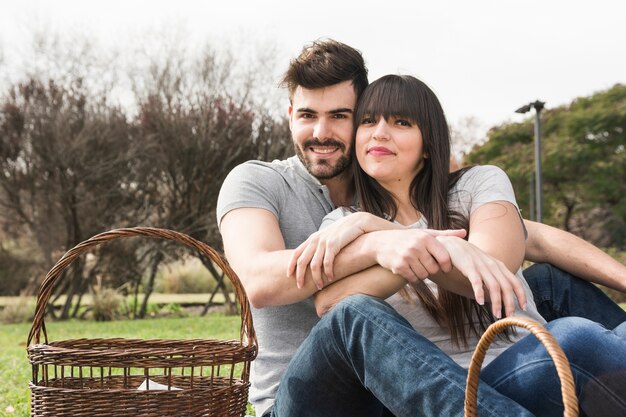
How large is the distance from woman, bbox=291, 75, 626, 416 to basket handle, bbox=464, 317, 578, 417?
13.0 inches

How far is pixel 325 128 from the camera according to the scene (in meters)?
2.97

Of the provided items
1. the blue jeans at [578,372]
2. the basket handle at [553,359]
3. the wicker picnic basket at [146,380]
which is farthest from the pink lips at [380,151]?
→ the basket handle at [553,359]

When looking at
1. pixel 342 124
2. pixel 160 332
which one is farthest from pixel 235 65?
pixel 342 124

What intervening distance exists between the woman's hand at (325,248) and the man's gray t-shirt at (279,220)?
1.16 feet

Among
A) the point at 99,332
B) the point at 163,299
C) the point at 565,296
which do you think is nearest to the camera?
the point at 565,296

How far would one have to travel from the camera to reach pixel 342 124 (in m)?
2.99

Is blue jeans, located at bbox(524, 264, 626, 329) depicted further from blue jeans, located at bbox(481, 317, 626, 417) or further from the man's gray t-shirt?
blue jeans, located at bbox(481, 317, 626, 417)

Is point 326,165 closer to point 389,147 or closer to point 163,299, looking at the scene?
point 389,147

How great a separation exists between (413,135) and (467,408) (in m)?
1.34

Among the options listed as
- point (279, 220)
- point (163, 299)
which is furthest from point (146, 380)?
point (163, 299)

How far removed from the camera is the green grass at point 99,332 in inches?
263

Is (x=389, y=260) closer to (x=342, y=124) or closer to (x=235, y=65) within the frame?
(x=342, y=124)

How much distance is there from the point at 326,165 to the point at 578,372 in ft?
4.43

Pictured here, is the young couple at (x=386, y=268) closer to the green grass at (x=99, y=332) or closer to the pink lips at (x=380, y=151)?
the pink lips at (x=380, y=151)
